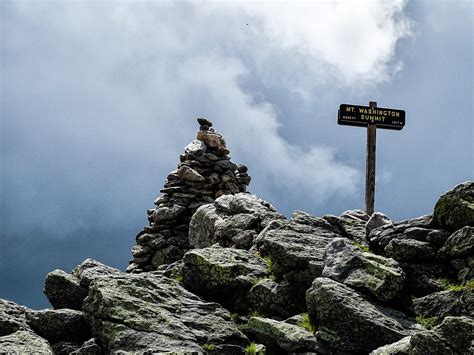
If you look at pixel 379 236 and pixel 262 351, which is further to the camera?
pixel 379 236

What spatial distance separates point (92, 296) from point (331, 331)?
25.5ft

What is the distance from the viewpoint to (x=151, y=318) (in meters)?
17.0

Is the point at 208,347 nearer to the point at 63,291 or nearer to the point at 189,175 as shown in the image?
the point at 63,291

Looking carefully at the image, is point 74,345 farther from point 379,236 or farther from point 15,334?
point 379,236

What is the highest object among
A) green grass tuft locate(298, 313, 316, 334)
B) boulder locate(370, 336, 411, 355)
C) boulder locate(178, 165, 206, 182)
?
boulder locate(178, 165, 206, 182)

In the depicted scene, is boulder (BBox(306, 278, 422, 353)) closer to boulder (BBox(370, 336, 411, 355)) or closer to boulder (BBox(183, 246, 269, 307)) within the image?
boulder (BBox(370, 336, 411, 355))

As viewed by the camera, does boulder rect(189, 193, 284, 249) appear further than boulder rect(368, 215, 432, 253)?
Yes

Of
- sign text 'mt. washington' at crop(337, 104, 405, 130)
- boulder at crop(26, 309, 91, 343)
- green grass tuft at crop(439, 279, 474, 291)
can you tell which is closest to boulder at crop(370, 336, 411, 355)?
green grass tuft at crop(439, 279, 474, 291)

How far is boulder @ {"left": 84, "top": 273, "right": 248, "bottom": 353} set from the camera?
16047 millimetres

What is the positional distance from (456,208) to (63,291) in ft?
48.8

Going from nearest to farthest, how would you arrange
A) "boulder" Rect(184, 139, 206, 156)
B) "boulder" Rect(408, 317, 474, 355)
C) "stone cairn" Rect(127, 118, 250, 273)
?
"boulder" Rect(408, 317, 474, 355)
"stone cairn" Rect(127, 118, 250, 273)
"boulder" Rect(184, 139, 206, 156)

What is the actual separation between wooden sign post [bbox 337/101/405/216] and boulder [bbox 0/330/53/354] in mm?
20920

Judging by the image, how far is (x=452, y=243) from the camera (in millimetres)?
19141

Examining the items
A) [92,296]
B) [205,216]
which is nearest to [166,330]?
[92,296]
